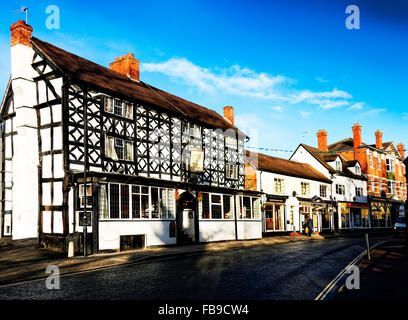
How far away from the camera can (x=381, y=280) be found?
11812 mm

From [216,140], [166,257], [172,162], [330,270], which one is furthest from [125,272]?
[216,140]

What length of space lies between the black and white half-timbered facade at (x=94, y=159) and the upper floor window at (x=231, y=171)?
4.14 m

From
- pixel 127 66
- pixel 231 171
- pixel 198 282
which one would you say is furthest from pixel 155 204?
pixel 198 282

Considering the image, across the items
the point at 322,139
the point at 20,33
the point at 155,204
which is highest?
the point at 20,33

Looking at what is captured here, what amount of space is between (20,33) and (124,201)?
11214 mm

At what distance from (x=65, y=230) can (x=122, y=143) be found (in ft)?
19.1

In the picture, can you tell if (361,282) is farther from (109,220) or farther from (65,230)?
(65,230)

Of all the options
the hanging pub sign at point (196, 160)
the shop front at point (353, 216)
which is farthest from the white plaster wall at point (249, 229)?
the shop front at point (353, 216)

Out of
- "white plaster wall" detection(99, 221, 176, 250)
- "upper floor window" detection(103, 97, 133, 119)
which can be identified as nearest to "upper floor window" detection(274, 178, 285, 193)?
"white plaster wall" detection(99, 221, 176, 250)

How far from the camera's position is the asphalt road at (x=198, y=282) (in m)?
9.52

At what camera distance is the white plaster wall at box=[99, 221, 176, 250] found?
66.0 feet

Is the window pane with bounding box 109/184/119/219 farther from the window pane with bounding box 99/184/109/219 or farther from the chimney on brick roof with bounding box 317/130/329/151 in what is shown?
the chimney on brick roof with bounding box 317/130/329/151

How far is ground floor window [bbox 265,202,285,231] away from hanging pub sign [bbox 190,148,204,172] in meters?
11.3

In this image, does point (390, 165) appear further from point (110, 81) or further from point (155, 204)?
point (110, 81)
